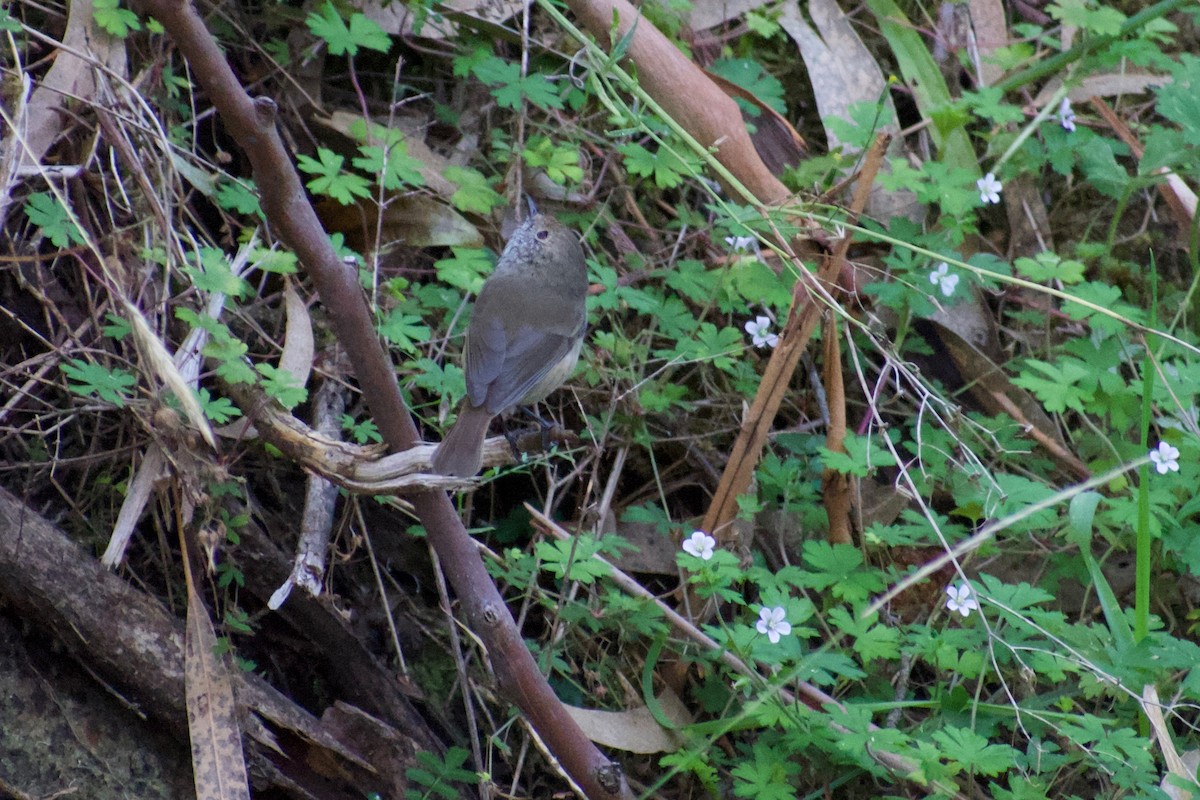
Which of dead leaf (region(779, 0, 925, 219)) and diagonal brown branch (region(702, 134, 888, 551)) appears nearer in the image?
diagonal brown branch (region(702, 134, 888, 551))

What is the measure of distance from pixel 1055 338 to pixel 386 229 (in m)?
2.82

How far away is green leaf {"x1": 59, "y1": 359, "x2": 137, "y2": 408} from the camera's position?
3418mm

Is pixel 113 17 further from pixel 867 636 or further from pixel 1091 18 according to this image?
pixel 1091 18

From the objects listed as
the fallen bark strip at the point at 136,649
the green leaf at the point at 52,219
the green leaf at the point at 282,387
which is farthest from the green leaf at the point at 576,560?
the green leaf at the point at 52,219

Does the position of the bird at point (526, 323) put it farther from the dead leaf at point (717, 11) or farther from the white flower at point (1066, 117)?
the white flower at point (1066, 117)

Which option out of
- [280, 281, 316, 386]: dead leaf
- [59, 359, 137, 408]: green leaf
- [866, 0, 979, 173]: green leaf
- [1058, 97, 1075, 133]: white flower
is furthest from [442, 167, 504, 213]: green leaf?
[1058, 97, 1075, 133]: white flower

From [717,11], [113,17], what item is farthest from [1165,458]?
[113,17]

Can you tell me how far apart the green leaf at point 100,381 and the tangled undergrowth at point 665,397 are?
0.06ft

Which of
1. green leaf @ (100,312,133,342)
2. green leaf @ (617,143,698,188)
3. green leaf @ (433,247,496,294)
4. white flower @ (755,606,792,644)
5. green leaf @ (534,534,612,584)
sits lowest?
A: white flower @ (755,606,792,644)

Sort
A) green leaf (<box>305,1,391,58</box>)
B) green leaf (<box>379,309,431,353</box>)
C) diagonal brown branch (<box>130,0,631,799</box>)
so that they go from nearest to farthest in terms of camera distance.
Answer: diagonal brown branch (<box>130,0,631,799</box>) → green leaf (<box>379,309,431,353</box>) → green leaf (<box>305,1,391,58</box>)

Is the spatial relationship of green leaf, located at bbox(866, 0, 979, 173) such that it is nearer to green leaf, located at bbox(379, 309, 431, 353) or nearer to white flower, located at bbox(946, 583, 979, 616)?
white flower, located at bbox(946, 583, 979, 616)

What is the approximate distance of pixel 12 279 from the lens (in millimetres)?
3826

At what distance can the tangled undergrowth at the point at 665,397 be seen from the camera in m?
3.50

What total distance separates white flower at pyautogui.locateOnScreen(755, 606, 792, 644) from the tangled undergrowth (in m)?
0.01
